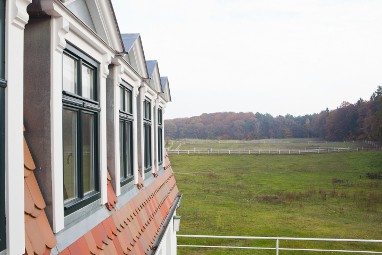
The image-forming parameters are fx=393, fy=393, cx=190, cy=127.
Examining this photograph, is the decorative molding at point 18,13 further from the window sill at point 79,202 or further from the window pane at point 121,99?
the window pane at point 121,99

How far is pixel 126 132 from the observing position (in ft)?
15.6

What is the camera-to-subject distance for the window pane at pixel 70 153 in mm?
2752

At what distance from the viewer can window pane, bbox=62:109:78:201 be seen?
9.03 feet

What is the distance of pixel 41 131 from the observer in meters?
2.42

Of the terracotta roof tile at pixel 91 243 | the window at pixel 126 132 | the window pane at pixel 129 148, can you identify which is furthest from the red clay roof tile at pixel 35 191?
the window pane at pixel 129 148

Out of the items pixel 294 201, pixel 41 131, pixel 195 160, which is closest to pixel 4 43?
pixel 41 131

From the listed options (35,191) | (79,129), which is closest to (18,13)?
(35,191)

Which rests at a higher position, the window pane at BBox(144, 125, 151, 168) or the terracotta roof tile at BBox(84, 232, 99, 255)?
the window pane at BBox(144, 125, 151, 168)

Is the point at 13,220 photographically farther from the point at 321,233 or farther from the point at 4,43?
the point at 321,233

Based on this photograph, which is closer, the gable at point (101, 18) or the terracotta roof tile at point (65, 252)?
the terracotta roof tile at point (65, 252)

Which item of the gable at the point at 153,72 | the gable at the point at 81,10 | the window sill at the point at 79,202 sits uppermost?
the gable at the point at 153,72

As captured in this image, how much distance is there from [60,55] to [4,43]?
25.2 inches

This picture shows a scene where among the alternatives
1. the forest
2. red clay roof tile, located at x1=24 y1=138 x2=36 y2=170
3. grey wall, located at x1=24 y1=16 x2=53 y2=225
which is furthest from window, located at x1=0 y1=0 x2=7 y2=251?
the forest

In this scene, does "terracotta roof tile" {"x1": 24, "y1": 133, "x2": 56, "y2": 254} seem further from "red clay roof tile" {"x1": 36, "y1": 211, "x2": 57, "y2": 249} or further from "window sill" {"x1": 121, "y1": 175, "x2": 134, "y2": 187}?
"window sill" {"x1": 121, "y1": 175, "x2": 134, "y2": 187}
